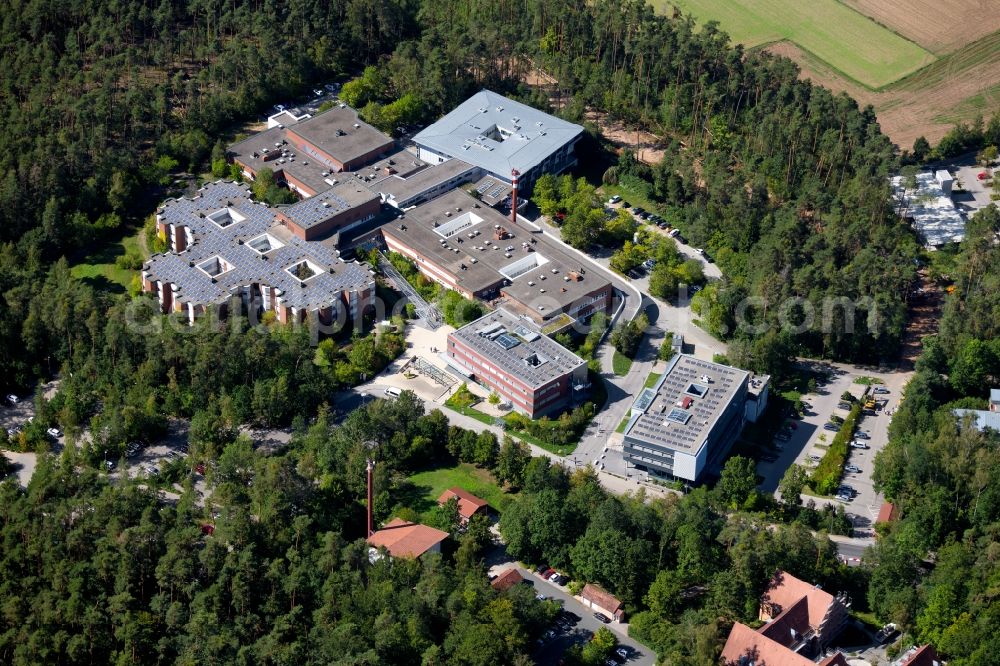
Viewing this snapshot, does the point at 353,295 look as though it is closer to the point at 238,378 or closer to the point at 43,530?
the point at 238,378

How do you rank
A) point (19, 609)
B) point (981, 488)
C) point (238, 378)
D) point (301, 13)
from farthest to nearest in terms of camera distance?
point (301, 13) < point (238, 378) < point (981, 488) < point (19, 609)

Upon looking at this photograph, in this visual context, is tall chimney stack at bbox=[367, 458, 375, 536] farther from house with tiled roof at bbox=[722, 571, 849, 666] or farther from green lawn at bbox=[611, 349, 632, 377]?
house with tiled roof at bbox=[722, 571, 849, 666]

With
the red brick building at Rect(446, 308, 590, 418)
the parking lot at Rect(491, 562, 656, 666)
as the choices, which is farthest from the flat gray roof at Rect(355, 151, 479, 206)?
the parking lot at Rect(491, 562, 656, 666)

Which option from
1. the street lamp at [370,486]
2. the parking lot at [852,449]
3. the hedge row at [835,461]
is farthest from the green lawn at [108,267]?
the hedge row at [835,461]

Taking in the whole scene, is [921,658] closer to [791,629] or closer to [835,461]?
[791,629]

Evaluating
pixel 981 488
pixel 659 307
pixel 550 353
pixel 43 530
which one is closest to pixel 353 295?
pixel 550 353

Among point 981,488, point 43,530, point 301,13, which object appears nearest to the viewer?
point 43,530

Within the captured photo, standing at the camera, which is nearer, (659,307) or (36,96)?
(659,307)
